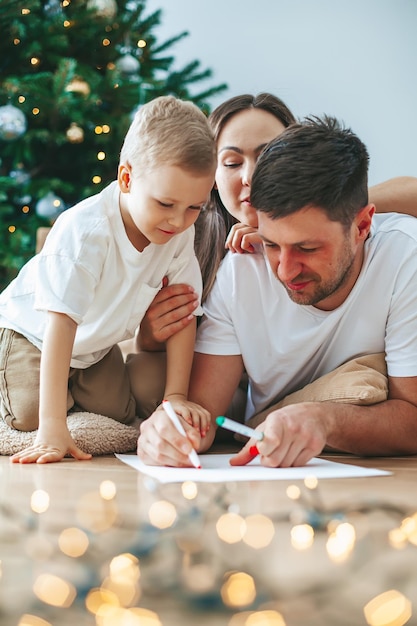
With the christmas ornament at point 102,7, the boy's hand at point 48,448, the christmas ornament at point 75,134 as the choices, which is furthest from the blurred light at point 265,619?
the christmas ornament at point 102,7

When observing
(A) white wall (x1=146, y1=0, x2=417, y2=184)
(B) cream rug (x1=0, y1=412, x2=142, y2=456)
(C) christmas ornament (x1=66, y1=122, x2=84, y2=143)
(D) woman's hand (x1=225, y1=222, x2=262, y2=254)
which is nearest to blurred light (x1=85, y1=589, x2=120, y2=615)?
(B) cream rug (x1=0, y1=412, x2=142, y2=456)

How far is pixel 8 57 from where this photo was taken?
336 cm

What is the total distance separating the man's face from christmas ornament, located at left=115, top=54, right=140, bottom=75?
2.08 m

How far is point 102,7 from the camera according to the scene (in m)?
3.33

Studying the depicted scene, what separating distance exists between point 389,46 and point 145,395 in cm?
274

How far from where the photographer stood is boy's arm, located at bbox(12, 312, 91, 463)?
55.9 inches

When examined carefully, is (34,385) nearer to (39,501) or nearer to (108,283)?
(108,283)

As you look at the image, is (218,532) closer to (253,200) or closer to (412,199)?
(253,200)

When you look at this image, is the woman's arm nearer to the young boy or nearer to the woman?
the woman

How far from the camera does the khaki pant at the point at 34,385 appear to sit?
169cm

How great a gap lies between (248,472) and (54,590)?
0.64 meters

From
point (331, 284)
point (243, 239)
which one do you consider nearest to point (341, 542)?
point (331, 284)

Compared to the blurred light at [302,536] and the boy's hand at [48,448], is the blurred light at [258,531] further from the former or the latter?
the boy's hand at [48,448]

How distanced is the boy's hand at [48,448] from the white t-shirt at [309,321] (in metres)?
0.45
